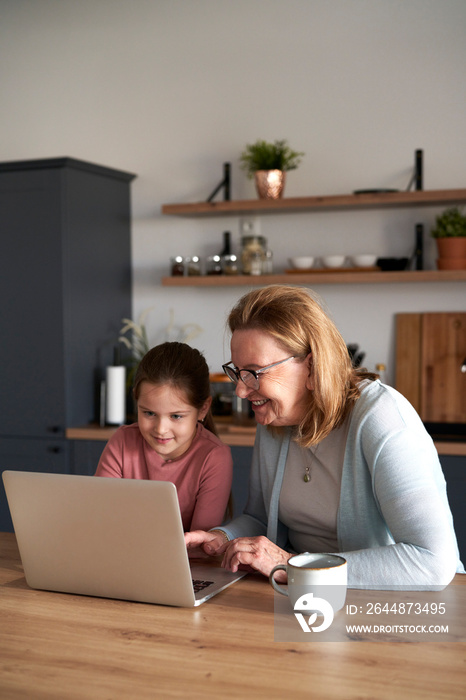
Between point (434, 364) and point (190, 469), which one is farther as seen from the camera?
point (434, 364)

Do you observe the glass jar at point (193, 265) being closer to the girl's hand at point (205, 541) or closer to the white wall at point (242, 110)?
the white wall at point (242, 110)

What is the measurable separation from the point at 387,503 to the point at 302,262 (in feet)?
6.75

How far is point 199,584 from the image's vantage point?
4.77 feet

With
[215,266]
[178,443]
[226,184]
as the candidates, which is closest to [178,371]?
[178,443]

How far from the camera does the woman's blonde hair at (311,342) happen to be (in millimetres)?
1609

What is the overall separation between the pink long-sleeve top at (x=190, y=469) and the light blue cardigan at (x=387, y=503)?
90mm

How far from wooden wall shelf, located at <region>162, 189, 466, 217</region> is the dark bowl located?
0.23 meters

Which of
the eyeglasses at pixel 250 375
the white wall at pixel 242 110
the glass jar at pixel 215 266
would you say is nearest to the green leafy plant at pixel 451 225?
the white wall at pixel 242 110

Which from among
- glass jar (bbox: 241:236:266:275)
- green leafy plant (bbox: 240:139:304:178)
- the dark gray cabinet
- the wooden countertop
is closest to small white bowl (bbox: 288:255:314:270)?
glass jar (bbox: 241:236:266:275)

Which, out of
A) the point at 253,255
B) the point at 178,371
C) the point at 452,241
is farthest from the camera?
the point at 253,255

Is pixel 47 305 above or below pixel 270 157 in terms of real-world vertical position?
below

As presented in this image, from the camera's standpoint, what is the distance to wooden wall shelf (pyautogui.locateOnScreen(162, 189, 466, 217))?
3217mm

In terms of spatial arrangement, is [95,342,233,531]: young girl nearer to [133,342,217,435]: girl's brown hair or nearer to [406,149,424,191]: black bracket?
[133,342,217,435]: girl's brown hair

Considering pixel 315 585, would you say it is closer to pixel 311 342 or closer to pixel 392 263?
pixel 311 342
